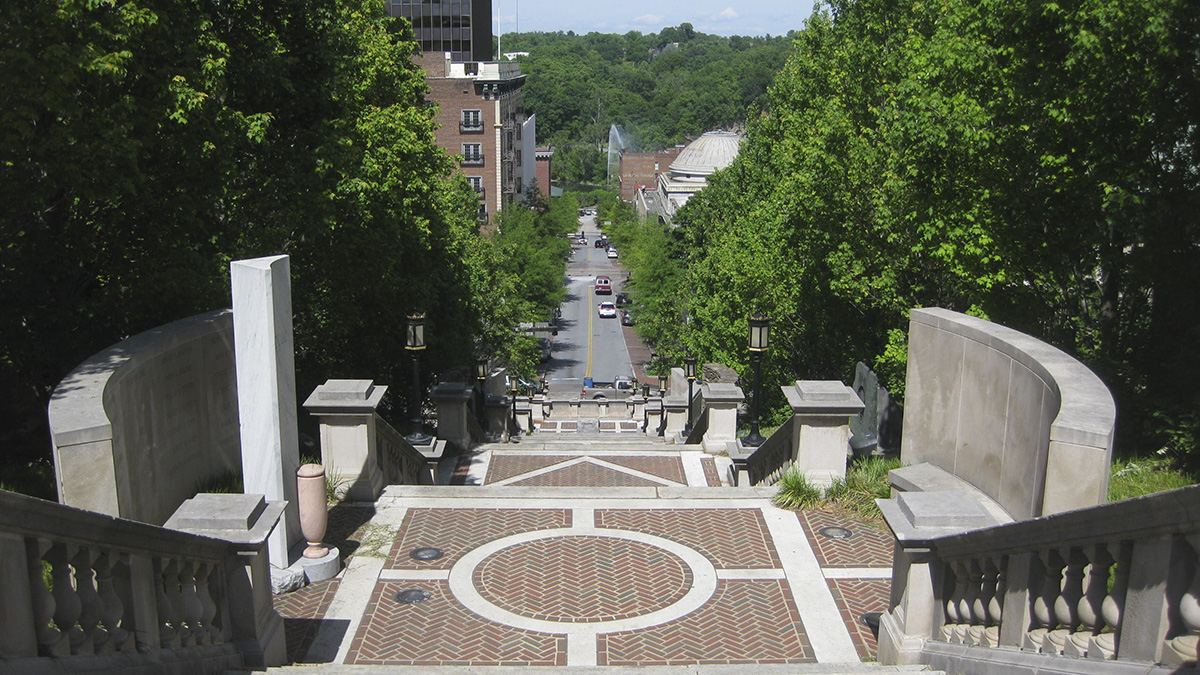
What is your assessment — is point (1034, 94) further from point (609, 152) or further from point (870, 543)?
point (609, 152)

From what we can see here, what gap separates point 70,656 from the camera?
4.79 meters

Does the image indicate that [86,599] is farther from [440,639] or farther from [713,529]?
[713,529]

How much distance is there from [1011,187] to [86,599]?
566 inches

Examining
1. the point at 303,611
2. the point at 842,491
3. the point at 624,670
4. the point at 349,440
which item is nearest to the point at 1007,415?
the point at 842,491

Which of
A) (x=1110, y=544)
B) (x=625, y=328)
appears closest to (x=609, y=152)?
(x=625, y=328)

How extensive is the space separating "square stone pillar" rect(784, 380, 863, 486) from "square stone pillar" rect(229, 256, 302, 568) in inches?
241

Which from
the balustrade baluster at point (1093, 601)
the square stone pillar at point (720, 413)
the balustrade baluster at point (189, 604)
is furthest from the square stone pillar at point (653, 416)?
the balustrade baluster at point (1093, 601)

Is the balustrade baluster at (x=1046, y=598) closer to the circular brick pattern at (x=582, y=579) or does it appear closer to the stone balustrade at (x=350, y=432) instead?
the circular brick pattern at (x=582, y=579)

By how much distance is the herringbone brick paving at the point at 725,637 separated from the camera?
827 centimetres

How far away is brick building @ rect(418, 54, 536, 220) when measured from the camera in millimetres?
77375

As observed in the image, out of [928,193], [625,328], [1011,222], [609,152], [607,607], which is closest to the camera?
[607,607]

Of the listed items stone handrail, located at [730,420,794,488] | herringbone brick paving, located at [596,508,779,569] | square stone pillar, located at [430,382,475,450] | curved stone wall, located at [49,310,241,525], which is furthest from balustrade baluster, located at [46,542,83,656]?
square stone pillar, located at [430,382,475,450]

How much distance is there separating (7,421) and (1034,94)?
1458 cm

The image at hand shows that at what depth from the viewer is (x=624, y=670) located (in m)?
7.46
